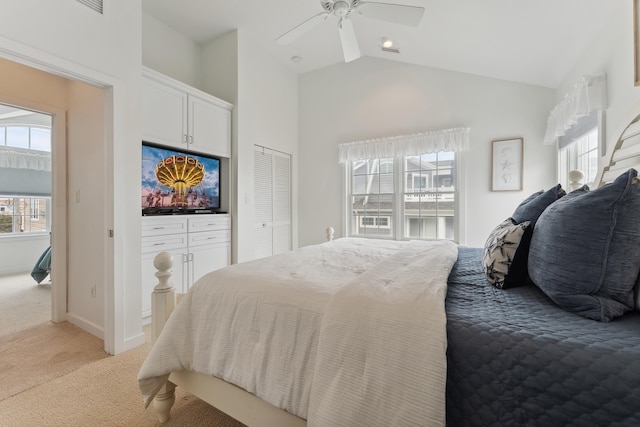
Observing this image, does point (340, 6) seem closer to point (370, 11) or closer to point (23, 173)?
point (370, 11)

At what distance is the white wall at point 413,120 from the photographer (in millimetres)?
3336

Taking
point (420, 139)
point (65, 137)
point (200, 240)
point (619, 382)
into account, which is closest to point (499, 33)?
point (420, 139)

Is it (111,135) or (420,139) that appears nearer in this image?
(111,135)

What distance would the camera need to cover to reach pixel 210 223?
340 centimetres

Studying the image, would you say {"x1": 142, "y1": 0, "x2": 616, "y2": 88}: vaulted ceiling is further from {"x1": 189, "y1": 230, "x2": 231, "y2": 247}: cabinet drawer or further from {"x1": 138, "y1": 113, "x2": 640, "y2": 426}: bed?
{"x1": 189, "y1": 230, "x2": 231, "y2": 247}: cabinet drawer

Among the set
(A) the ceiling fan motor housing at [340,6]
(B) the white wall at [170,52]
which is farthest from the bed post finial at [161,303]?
(B) the white wall at [170,52]

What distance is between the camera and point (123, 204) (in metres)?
2.24

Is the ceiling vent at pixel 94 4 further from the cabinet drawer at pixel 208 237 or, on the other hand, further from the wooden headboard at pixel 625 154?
the wooden headboard at pixel 625 154

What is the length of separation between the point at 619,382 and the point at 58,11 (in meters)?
3.21

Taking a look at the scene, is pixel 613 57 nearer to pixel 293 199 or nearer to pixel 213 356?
pixel 213 356

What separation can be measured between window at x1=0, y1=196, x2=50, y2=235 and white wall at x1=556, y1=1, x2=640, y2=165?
7840 millimetres

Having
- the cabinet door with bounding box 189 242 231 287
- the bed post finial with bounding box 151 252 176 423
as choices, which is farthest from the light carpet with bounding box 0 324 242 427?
the cabinet door with bounding box 189 242 231 287

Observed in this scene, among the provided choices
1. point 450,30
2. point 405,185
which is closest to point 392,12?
point 450,30

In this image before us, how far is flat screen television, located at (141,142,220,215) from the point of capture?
9.49ft
